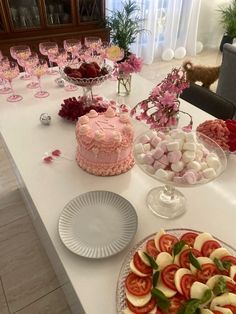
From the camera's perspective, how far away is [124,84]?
1491mm

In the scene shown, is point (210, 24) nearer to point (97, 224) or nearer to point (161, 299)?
point (97, 224)

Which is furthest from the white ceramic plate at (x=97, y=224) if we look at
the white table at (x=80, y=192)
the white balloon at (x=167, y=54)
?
the white balloon at (x=167, y=54)

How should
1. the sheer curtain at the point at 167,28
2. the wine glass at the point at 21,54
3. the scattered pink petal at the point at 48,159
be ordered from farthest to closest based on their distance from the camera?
the sheer curtain at the point at 167,28, the wine glass at the point at 21,54, the scattered pink petal at the point at 48,159

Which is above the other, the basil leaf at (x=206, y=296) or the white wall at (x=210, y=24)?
the basil leaf at (x=206, y=296)

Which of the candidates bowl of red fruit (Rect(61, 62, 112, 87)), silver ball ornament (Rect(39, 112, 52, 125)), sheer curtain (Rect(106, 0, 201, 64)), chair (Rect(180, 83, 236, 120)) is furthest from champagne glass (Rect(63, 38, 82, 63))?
sheer curtain (Rect(106, 0, 201, 64))

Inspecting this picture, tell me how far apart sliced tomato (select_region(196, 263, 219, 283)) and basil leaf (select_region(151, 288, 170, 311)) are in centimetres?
9

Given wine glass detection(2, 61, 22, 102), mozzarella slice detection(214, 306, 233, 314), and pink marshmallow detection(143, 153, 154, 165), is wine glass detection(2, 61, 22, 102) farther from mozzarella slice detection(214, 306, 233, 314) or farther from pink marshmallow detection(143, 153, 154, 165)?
mozzarella slice detection(214, 306, 233, 314)

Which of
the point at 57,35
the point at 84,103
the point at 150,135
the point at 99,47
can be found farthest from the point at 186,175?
the point at 57,35

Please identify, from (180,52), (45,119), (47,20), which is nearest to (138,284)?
(45,119)

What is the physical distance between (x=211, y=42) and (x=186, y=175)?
445 centimetres

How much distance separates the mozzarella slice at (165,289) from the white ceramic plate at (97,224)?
0.53 feet

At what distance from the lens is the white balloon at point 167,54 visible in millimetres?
3936

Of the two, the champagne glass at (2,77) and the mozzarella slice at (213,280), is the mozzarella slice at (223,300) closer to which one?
the mozzarella slice at (213,280)

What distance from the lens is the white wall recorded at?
13.4ft
